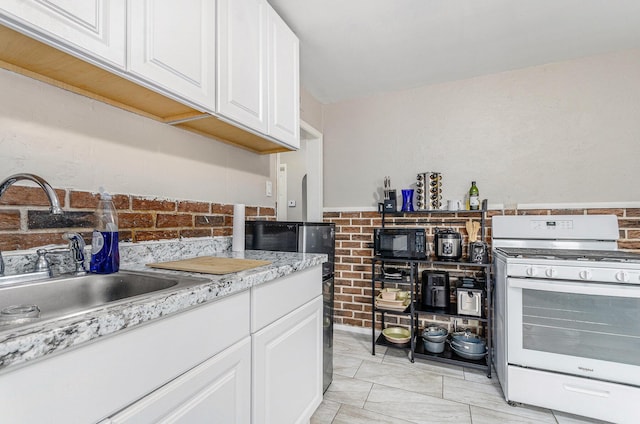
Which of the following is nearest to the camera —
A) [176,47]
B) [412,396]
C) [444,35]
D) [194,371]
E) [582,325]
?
[194,371]

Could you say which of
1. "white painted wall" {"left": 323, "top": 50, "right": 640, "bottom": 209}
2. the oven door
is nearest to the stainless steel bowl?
the oven door

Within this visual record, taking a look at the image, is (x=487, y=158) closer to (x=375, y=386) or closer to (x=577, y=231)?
(x=577, y=231)

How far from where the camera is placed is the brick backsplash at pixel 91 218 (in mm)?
966

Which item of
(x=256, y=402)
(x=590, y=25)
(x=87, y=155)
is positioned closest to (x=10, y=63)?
(x=87, y=155)

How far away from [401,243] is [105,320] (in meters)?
2.31

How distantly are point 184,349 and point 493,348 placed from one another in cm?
236

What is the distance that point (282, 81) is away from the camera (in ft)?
5.90

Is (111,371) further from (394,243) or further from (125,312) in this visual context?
(394,243)

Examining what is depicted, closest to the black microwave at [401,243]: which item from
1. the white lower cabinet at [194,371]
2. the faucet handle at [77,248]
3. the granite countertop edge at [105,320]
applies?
the white lower cabinet at [194,371]

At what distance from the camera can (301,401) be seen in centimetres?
141

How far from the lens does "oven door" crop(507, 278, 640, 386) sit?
1.66 metres

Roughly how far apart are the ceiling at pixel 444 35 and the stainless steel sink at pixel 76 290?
1637 mm

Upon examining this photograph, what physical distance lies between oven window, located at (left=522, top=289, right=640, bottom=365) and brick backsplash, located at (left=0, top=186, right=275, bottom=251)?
6.37 feet

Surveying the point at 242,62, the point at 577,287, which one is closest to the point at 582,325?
the point at 577,287
